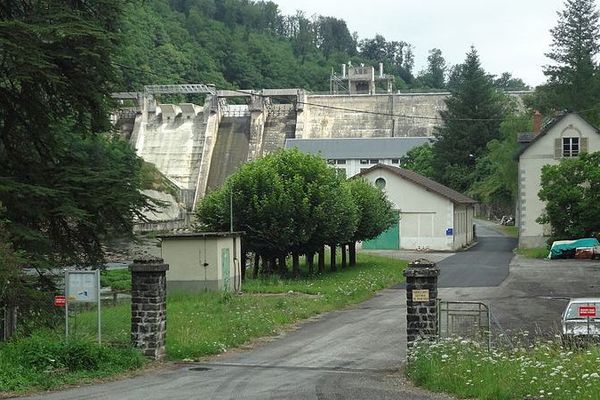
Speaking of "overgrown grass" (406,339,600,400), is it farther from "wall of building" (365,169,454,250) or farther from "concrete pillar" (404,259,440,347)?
"wall of building" (365,169,454,250)

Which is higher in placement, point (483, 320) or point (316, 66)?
point (316, 66)

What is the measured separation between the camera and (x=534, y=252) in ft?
150

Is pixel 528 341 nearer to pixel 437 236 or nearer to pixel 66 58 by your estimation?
pixel 66 58

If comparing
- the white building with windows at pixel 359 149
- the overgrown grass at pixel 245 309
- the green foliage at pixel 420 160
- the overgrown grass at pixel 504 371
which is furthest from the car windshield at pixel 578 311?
the white building with windows at pixel 359 149

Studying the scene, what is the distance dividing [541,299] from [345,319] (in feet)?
22.2

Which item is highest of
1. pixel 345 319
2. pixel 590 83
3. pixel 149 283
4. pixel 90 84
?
pixel 590 83

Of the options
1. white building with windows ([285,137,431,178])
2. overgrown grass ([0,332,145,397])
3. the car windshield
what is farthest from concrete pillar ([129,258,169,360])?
white building with windows ([285,137,431,178])

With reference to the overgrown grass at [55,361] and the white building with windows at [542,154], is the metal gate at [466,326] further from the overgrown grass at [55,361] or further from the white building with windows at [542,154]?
the white building with windows at [542,154]

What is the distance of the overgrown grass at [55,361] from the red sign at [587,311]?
8.97 meters

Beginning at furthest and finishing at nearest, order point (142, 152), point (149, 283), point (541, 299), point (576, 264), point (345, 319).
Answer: point (142, 152)
point (576, 264)
point (541, 299)
point (345, 319)
point (149, 283)

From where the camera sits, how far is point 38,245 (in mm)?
16734

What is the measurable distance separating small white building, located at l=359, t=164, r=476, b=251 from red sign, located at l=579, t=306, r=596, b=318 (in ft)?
111

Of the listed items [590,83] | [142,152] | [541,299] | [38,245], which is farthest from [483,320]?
[142,152]

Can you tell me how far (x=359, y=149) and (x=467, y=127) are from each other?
1552cm
